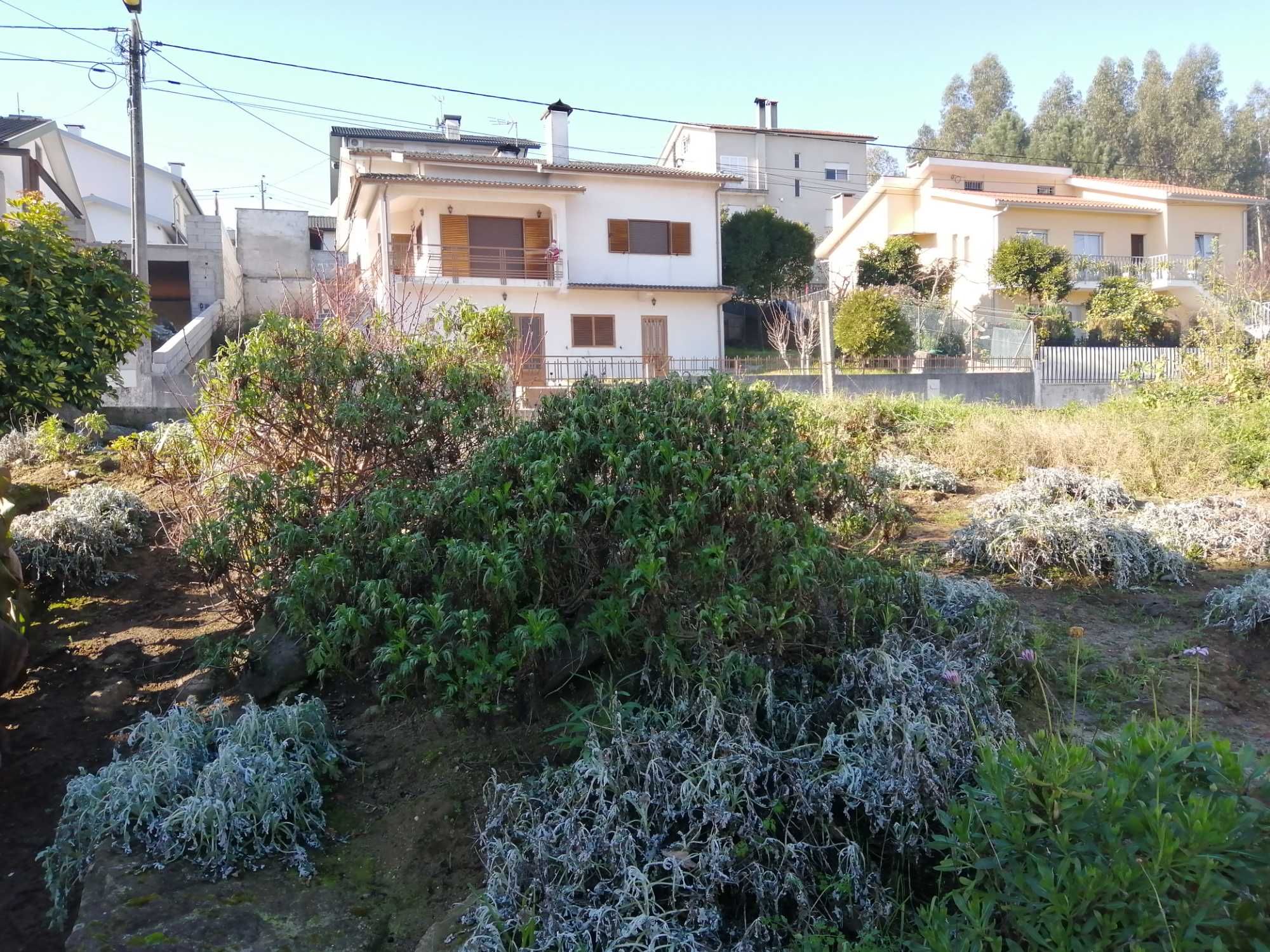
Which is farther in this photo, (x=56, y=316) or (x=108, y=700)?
(x=56, y=316)

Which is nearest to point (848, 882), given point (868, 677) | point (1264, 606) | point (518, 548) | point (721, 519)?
point (868, 677)

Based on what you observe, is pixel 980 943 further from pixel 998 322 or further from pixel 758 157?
pixel 758 157

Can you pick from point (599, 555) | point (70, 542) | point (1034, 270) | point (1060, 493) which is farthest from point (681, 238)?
point (599, 555)

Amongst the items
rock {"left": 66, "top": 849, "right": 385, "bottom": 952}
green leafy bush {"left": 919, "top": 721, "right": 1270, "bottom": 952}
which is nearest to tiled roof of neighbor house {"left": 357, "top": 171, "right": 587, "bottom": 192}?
rock {"left": 66, "top": 849, "right": 385, "bottom": 952}

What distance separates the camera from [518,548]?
343 centimetres

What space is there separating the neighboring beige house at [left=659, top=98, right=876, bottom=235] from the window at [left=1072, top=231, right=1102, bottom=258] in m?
10.4

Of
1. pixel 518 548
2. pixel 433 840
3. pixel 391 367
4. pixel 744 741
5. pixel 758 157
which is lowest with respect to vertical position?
pixel 433 840

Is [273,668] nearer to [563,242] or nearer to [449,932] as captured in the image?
[449,932]

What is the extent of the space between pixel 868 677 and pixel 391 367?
286cm

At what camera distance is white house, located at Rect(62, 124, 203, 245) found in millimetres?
32906

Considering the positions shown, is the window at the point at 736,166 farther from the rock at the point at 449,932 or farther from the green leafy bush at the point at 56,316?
the rock at the point at 449,932

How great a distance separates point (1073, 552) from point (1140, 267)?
3427 cm

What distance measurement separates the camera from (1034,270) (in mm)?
31922

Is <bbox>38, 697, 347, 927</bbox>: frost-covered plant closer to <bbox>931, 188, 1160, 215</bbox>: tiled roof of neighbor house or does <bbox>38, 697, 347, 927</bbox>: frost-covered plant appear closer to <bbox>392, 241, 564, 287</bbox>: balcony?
<bbox>392, 241, 564, 287</bbox>: balcony
